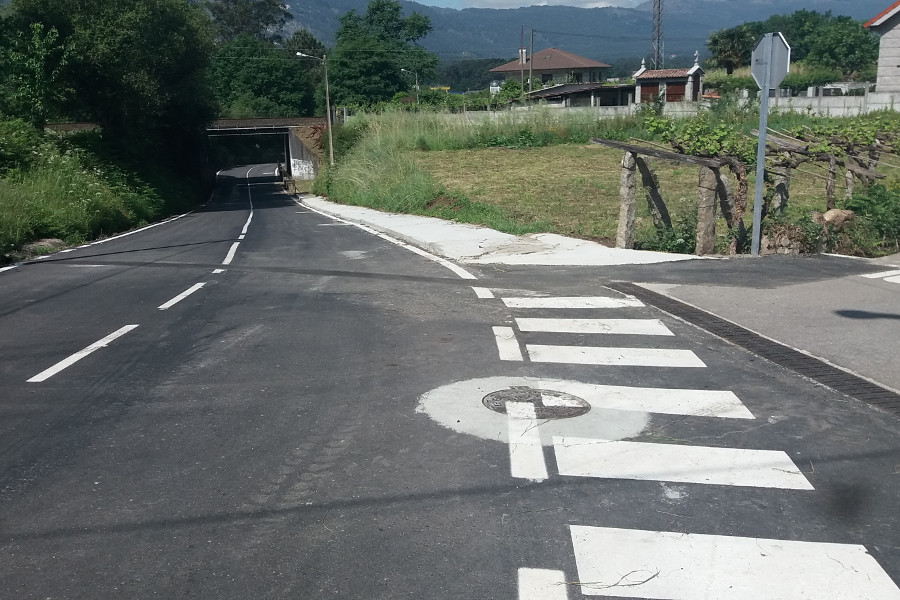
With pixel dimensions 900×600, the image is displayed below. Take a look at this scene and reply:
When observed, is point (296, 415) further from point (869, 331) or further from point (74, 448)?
point (869, 331)

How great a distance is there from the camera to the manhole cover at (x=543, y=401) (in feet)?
20.0

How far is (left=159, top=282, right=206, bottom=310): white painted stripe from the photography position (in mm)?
10534

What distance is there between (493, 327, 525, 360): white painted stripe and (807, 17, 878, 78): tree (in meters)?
110

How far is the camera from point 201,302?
423 inches

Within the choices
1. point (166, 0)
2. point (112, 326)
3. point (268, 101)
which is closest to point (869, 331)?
point (112, 326)

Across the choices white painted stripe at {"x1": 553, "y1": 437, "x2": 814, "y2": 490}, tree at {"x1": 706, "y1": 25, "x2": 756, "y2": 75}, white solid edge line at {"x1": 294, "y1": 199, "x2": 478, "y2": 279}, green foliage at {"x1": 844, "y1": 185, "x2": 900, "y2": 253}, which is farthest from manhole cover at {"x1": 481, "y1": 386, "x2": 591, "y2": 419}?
tree at {"x1": 706, "y1": 25, "x2": 756, "y2": 75}

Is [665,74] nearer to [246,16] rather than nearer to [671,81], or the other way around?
[671,81]

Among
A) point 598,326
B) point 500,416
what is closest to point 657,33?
point 598,326

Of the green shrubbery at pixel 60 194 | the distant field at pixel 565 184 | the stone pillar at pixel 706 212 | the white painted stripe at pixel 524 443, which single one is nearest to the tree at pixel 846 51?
the distant field at pixel 565 184

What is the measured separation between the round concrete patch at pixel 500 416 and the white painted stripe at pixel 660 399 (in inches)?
1.9

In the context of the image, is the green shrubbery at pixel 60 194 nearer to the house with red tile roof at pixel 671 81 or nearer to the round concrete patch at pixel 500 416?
the round concrete patch at pixel 500 416

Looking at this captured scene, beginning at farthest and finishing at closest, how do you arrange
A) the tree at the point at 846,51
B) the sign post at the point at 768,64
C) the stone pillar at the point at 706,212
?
the tree at the point at 846,51 → the stone pillar at the point at 706,212 → the sign post at the point at 768,64

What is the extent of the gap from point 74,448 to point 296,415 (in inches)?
59.2

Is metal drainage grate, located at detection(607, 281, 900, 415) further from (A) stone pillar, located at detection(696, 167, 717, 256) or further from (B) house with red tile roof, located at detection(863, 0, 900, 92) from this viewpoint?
(B) house with red tile roof, located at detection(863, 0, 900, 92)
